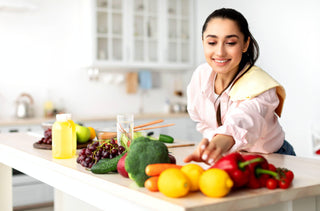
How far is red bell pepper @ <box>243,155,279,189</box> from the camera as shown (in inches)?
42.4

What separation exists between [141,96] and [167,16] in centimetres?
115

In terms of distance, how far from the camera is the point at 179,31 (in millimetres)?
5598

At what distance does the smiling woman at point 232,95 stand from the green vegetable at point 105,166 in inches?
12.3

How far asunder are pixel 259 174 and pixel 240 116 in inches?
15.9

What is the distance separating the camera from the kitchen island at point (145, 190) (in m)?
1.00

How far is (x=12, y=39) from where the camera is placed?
470 cm

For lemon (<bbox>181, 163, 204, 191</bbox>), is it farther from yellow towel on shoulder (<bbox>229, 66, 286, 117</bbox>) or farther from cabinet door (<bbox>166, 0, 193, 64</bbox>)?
cabinet door (<bbox>166, 0, 193, 64</bbox>)

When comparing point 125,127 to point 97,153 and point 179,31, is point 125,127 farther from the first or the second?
point 179,31

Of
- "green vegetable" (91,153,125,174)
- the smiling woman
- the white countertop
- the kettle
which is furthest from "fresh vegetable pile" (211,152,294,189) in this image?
the kettle

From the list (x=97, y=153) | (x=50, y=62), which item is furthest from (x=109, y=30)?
Result: (x=97, y=153)

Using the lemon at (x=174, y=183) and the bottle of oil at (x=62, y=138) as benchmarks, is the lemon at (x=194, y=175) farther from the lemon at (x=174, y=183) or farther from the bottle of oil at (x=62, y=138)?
the bottle of oil at (x=62, y=138)

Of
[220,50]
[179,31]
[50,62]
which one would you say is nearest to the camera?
[220,50]

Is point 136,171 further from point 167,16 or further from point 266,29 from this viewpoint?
point 167,16

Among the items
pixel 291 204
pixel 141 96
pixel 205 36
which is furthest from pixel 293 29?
pixel 291 204
